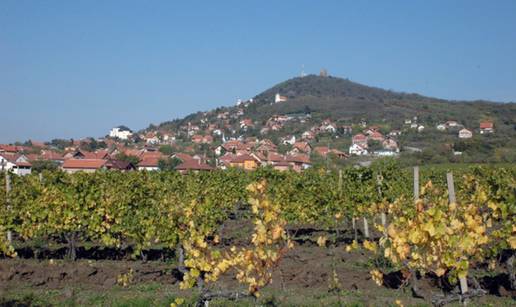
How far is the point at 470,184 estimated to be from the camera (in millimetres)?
16797

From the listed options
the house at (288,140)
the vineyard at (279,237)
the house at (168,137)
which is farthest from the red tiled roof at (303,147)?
the vineyard at (279,237)

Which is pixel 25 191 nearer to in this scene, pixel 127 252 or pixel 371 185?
pixel 127 252

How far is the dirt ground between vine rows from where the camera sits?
8922 mm

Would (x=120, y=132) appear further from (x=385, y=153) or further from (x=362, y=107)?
(x=385, y=153)

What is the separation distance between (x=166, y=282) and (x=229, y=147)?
280 feet

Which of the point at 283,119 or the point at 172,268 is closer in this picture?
the point at 172,268

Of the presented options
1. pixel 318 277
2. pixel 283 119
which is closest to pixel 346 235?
pixel 318 277

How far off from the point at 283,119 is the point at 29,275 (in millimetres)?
118496

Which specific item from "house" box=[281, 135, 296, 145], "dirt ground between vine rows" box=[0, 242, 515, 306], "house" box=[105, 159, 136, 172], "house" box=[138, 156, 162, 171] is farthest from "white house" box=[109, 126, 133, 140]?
"dirt ground between vine rows" box=[0, 242, 515, 306]

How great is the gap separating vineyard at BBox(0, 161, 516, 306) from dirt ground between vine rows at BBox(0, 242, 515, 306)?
0.20 ft

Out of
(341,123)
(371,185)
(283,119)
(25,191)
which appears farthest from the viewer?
(283,119)

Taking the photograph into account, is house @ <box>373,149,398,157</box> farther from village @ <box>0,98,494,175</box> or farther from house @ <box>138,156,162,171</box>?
house @ <box>138,156,162,171</box>

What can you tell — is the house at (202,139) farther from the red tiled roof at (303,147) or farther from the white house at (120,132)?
the white house at (120,132)

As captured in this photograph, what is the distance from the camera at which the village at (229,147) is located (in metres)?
59.5
